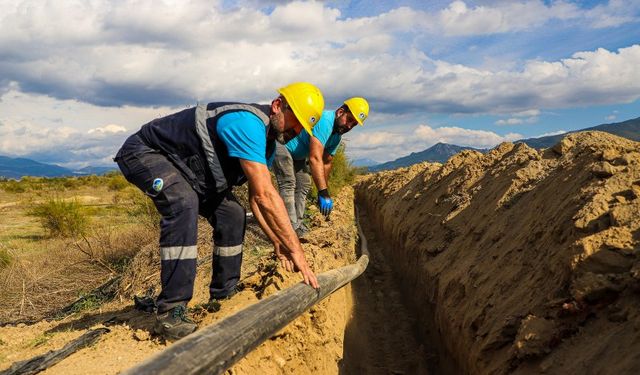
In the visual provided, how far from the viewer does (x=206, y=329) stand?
7.98 ft

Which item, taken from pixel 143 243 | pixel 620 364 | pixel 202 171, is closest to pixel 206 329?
pixel 202 171

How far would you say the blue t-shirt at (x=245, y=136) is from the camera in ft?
11.0

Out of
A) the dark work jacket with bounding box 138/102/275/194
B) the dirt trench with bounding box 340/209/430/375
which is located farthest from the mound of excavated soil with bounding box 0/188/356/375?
the dark work jacket with bounding box 138/102/275/194

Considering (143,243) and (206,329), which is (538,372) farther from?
(143,243)

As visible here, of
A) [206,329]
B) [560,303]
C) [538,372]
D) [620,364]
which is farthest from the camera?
[560,303]

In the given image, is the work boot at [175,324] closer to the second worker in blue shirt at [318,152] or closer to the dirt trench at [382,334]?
the dirt trench at [382,334]

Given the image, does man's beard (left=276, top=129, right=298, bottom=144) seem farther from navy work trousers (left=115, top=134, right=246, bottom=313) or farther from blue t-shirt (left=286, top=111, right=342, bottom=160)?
blue t-shirt (left=286, top=111, right=342, bottom=160)

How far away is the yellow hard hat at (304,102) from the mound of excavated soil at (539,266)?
6.36ft

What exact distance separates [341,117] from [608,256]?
3994 millimetres

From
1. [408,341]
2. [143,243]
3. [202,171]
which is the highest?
[202,171]

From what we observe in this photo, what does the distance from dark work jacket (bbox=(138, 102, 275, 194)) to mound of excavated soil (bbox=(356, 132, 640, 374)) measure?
87.4 inches

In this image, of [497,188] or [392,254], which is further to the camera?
[392,254]

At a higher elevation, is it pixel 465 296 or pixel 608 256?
pixel 608 256

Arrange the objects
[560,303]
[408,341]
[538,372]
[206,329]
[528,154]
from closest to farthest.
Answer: [206,329], [538,372], [560,303], [408,341], [528,154]
